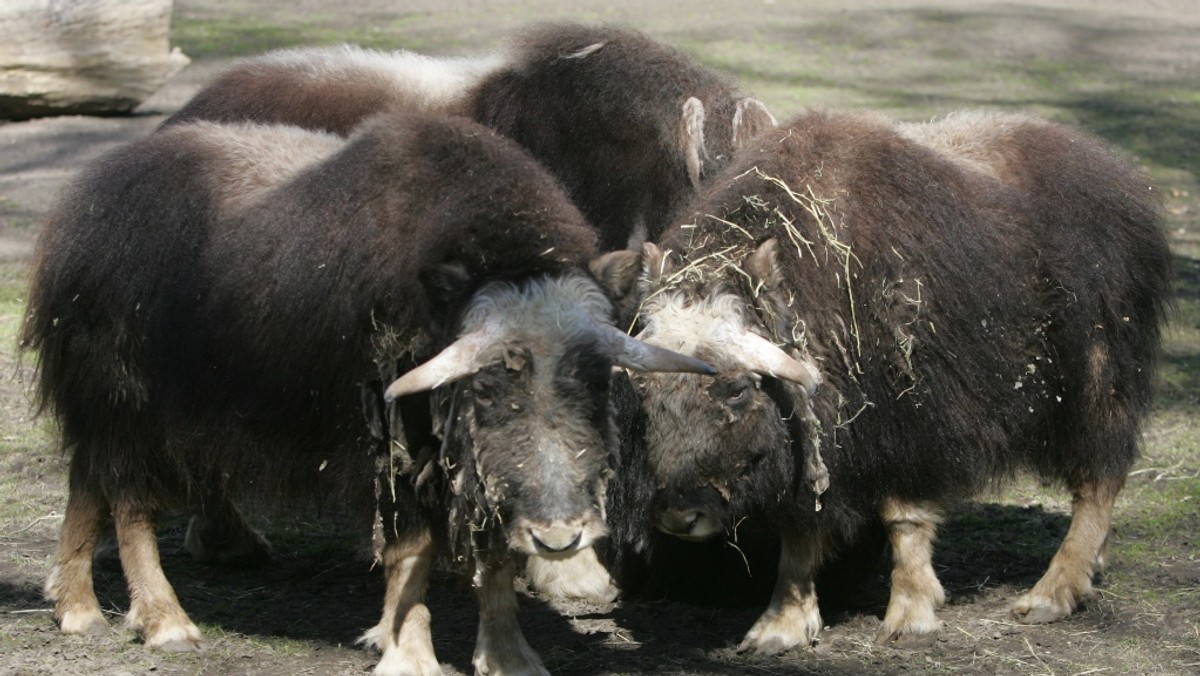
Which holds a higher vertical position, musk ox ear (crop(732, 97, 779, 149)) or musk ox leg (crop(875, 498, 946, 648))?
musk ox ear (crop(732, 97, 779, 149))

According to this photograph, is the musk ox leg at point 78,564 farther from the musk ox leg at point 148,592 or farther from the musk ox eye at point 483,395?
the musk ox eye at point 483,395

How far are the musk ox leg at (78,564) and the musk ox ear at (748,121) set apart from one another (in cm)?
335

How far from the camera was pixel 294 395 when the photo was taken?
16.8 feet

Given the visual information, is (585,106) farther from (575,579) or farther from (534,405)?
(534,405)

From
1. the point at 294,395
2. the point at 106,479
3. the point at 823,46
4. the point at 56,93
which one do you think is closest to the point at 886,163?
the point at 294,395

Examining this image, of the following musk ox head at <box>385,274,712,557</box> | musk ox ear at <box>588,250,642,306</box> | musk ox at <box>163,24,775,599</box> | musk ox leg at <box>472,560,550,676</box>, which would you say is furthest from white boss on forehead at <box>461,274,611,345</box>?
musk ox at <box>163,24,775,599</box>

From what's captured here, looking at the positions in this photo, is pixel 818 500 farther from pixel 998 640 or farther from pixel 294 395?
pixel 294 395

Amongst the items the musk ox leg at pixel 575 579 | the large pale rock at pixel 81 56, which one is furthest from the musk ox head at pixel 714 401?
the large pale rock at pixel 81 56

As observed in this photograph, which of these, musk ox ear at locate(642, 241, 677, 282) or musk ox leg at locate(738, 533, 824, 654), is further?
musk ox leg at locate(738, 533, 824, 654)

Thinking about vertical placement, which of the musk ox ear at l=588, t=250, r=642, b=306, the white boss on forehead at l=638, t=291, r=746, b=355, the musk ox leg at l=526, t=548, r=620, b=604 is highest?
the musk ox ear at l=588, t=250, r=642, b=306

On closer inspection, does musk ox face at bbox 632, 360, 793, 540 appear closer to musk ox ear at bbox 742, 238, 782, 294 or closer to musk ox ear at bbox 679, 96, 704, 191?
musk ox ear at bbox 742, 238, 782, 294

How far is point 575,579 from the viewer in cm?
624

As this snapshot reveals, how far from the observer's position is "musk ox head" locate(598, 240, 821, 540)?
516cm

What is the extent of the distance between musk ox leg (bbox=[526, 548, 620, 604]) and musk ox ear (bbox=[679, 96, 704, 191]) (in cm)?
194
